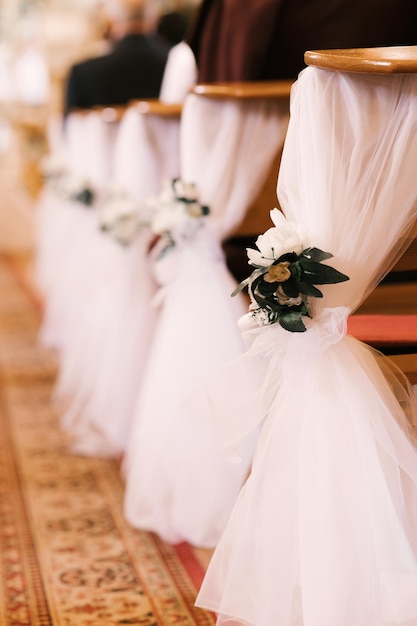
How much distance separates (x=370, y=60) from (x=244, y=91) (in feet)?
2.89

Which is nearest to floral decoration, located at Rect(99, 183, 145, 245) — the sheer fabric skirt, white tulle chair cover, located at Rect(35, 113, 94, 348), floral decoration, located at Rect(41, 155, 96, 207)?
floral decoration, located at Rect(41, 155, 96, 207)

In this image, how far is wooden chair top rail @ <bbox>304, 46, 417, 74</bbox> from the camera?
1701mm

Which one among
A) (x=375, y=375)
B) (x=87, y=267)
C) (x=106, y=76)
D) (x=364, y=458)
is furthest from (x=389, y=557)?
(x=106, y=76)

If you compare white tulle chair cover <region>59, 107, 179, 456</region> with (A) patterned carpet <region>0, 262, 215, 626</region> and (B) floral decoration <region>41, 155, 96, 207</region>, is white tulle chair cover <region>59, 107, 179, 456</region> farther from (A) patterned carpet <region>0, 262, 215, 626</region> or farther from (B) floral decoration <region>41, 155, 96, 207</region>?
(B) floral decoration <region>41, 155, 96, 207</region>

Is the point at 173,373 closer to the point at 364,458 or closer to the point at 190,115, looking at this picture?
the point at 190,115

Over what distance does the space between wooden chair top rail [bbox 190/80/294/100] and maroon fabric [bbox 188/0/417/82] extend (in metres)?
0.25

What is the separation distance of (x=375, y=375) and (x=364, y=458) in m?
0.18


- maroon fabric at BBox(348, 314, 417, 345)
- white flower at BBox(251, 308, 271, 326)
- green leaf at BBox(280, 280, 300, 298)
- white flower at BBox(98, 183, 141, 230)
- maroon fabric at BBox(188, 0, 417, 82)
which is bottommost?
white flower at BBox(98, 183, 141, 230)

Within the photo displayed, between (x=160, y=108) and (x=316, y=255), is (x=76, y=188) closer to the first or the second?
(x=160, y=108)

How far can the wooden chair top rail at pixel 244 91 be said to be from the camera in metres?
2.58

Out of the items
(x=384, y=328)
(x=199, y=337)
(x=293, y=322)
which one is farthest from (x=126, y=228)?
(x=293, y=322)

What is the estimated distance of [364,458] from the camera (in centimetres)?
183

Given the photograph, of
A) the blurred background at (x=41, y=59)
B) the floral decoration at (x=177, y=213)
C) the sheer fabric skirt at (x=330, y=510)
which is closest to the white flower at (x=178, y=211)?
the floral decoration at (x=177, y=213)

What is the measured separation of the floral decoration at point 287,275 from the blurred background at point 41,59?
807cm
